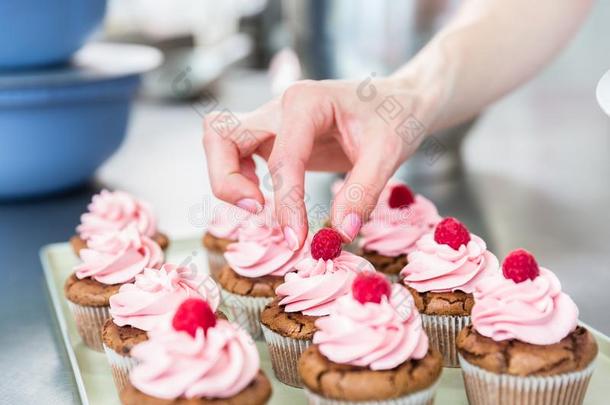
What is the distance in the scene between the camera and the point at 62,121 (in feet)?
7.80

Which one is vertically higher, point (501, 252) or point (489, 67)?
point (489, 67)

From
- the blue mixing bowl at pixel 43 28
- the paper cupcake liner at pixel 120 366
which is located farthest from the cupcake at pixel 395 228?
the blue mixing bowl at pixel 43 28

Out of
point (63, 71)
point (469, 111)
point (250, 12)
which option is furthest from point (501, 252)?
point (250, 12)

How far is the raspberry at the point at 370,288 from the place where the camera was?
1.34 metres

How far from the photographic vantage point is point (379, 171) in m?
1.56

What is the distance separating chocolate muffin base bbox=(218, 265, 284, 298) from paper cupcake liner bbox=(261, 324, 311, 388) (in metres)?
0.19

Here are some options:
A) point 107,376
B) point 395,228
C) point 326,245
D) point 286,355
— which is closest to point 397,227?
point 395,228

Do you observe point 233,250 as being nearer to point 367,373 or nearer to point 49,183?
point 367,373

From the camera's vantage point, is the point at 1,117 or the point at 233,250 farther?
the point at 1,117

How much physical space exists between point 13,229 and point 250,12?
2838mm

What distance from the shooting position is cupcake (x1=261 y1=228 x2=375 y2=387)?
4.99 ft

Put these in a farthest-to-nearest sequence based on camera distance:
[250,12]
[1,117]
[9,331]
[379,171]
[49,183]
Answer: [250,12], [49,183], [1,117], [9,331], [379,171]

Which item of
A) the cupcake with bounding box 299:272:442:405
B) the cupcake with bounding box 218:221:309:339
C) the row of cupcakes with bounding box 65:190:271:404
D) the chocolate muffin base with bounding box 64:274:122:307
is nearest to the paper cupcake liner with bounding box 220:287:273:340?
the cupcake with bounding box 218:221:309:339

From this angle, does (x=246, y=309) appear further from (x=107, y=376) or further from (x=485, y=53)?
(x=485, y=53)
